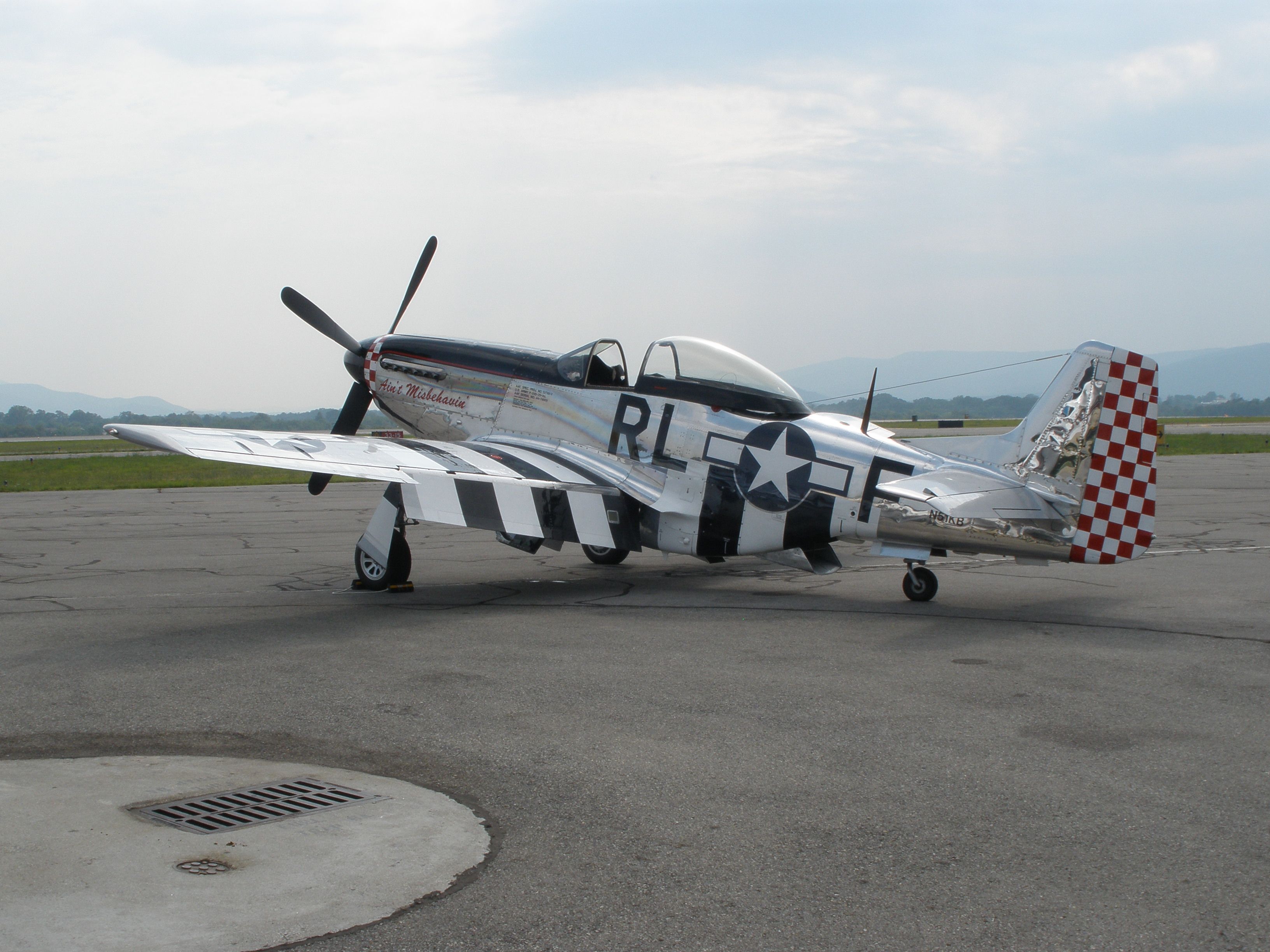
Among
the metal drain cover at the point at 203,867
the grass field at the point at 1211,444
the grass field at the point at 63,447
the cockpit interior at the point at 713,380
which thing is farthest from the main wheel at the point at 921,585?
the grass field at the point at 63,447

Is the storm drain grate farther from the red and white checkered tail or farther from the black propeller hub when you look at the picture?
the black propeller hub

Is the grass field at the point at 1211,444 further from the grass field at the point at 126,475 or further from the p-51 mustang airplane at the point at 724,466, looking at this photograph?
the grass field at the point at 126,475

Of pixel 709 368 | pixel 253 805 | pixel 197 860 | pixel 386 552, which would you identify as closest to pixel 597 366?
pixel 709 368

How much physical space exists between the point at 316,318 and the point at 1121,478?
1089cm

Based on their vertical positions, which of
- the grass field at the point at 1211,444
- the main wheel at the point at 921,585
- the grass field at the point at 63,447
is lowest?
the grass field at the point at 63,447

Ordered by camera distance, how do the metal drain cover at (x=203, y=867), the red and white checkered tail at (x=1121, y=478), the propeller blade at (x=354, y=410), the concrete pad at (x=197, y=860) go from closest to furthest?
the concrete pad at (x=197, y=860) → the metal drain cover at (x=203, y=867) → the red and white checkered tail at (x=1121, y=478) → the propeller blade at (x=354, y=410)

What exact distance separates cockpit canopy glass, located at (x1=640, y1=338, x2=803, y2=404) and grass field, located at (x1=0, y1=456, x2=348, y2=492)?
16.1m

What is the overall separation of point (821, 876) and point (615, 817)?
3.39 feet

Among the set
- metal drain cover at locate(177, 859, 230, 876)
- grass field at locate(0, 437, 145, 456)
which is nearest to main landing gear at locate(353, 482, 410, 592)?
metal drain cover at locate(177, 859, 230, 876)

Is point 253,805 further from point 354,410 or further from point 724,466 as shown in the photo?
point 354,410

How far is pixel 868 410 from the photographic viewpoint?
10.7m

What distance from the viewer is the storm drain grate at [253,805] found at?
4.64 m

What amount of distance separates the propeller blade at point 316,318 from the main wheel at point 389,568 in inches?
171

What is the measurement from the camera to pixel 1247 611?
9.67 metres
